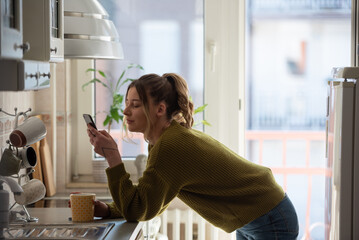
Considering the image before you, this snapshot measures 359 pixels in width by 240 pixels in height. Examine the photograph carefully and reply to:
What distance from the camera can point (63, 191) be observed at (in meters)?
3.04

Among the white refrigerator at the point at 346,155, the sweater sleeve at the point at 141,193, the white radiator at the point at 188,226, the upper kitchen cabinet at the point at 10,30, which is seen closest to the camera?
the upper kitchen cabinet at the point at 10,30

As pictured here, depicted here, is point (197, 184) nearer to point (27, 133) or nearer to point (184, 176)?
point (184, 176)

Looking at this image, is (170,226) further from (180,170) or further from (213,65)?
(180,170)

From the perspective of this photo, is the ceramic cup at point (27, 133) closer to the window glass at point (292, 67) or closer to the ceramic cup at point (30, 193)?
the ceramic cup at point (30, 193)

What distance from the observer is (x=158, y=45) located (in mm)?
3164

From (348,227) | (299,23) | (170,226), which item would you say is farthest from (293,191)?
(348,227)

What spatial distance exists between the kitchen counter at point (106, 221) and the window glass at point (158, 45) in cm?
101

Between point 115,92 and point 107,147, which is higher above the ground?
point 115,92

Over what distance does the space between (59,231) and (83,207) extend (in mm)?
112

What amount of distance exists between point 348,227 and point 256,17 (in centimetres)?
511

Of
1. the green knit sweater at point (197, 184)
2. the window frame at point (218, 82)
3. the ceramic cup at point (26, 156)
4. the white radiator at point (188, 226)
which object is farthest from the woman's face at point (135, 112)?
the window frame at point (218, 82)

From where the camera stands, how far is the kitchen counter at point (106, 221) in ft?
→ 5.88

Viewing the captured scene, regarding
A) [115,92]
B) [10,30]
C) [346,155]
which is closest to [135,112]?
[10,30]

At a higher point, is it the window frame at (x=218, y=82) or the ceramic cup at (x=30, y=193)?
the window frame at (x=218, y=82)
